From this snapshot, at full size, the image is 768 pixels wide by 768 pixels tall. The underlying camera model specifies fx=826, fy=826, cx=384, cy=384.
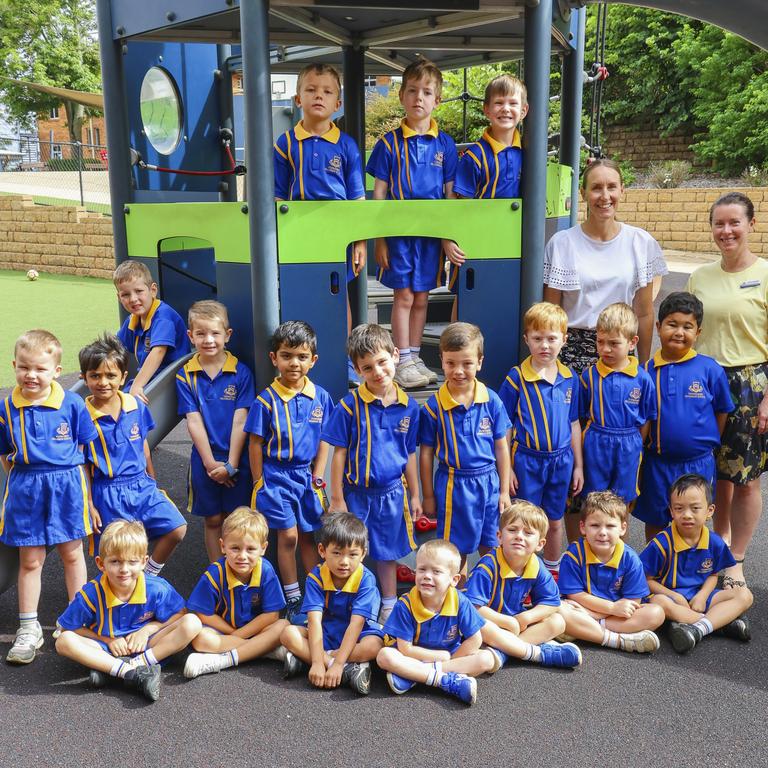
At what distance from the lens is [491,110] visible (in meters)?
4.01

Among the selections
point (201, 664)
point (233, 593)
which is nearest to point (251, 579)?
point (233, 593)

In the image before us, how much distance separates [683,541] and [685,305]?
1029 millimetres

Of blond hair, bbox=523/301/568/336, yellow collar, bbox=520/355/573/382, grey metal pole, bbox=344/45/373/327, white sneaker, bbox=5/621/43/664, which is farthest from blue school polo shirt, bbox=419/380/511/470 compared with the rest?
grey metal pole, bbox=344/45/373/327

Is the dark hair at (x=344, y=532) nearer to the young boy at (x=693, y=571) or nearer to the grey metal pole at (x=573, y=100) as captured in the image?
the young boy at (x=693, y=571)

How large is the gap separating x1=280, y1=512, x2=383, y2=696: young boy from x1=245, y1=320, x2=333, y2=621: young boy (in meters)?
0.34

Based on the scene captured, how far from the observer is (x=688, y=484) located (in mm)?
3484

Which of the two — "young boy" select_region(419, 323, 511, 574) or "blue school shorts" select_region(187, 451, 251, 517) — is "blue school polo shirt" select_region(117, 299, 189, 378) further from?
"young boy" select_region(419, 323, 511, 574)

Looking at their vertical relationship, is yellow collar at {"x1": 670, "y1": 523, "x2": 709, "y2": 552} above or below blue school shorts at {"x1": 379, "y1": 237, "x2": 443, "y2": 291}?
below

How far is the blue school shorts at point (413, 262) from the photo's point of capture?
4168mm

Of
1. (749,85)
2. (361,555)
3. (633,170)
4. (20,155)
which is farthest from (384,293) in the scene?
(20,155)

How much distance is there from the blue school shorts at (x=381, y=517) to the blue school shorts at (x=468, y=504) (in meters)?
0.20

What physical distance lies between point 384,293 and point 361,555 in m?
3.96

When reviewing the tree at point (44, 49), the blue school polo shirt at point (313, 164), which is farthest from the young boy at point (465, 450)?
the tree at point (44, 49)

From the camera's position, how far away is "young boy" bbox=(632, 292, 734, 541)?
12.1 ft
